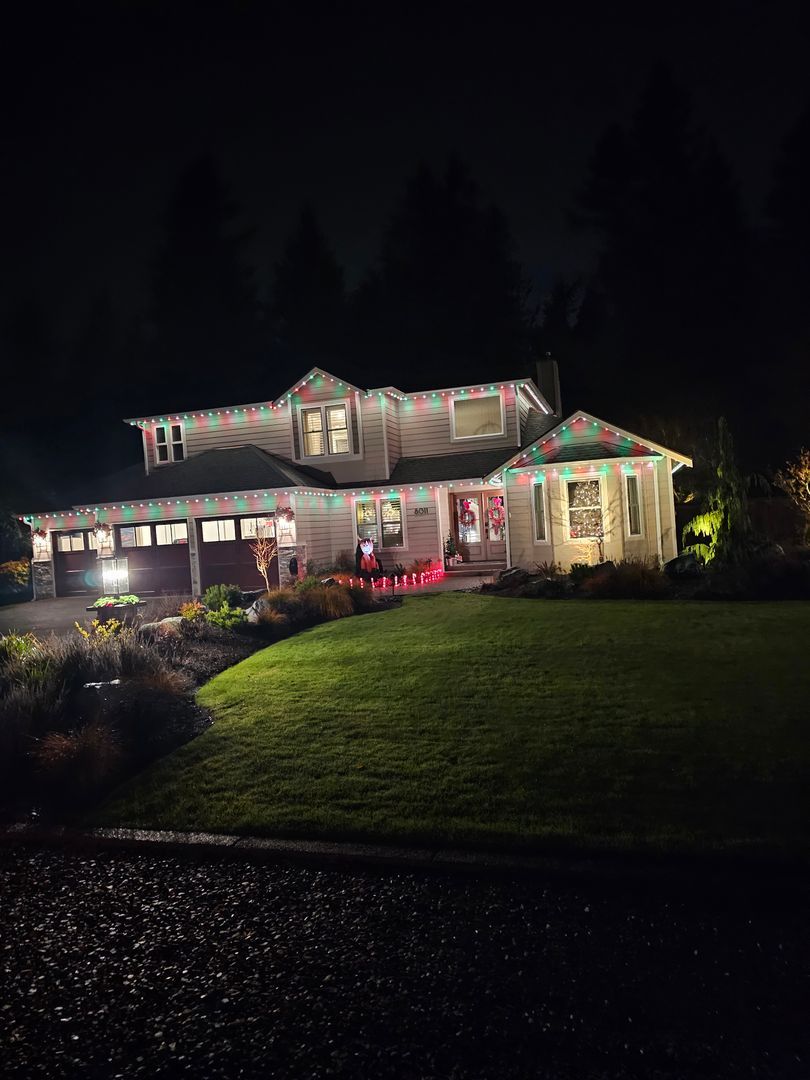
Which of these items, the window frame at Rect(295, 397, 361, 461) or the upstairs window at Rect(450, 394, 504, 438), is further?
the upstairs window at Rect(450, 394, 504, 438)

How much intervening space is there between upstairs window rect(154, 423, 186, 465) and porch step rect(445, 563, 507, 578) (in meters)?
10.3

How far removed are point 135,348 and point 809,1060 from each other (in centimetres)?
5635

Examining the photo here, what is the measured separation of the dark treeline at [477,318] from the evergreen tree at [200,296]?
0.37 feet

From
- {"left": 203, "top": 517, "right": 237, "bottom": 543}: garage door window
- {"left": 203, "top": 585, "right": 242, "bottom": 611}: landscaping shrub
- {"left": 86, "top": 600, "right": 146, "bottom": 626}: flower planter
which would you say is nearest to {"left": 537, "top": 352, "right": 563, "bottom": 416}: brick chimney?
{"left": 203, "top": 517, "right": 237, "bottom": 543}: garage door window

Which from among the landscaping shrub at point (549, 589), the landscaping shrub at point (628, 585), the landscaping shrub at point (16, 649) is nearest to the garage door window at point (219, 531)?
the landscaping shrub at point (549, 589)

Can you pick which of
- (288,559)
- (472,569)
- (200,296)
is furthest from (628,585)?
(200,296)

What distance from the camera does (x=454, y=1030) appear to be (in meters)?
3.34

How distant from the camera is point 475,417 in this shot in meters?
24.9

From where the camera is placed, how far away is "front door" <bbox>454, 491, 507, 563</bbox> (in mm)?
23927

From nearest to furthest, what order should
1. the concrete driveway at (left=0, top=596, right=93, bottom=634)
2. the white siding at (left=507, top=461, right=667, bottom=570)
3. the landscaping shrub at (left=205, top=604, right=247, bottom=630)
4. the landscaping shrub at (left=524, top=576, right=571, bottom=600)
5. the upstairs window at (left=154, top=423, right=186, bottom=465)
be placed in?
1. the landscaping shrub at (left=205, top=604, right=247, bottom=630)
2. the landscaping shrub at (left=524, top=576, right=571, bottom=600)
3. the concrete driveway at (left=0, top=596, right=93, bottom=634)
4. the white siding at (left=507, top=461, right=667, bottom=570)
5. the upstairs window at (left=154, top=423, right=186, bottom=465)

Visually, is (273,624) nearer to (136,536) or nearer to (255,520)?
(255,520)

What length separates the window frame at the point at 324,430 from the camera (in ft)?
79.6

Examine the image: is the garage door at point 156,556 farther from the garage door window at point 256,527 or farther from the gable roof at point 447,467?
the gable roof at point 447,467

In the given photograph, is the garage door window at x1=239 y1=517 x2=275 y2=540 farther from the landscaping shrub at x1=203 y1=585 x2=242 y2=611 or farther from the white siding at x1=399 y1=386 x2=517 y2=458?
the white siding at x1=399 y1=386 x2=517 y2=458
